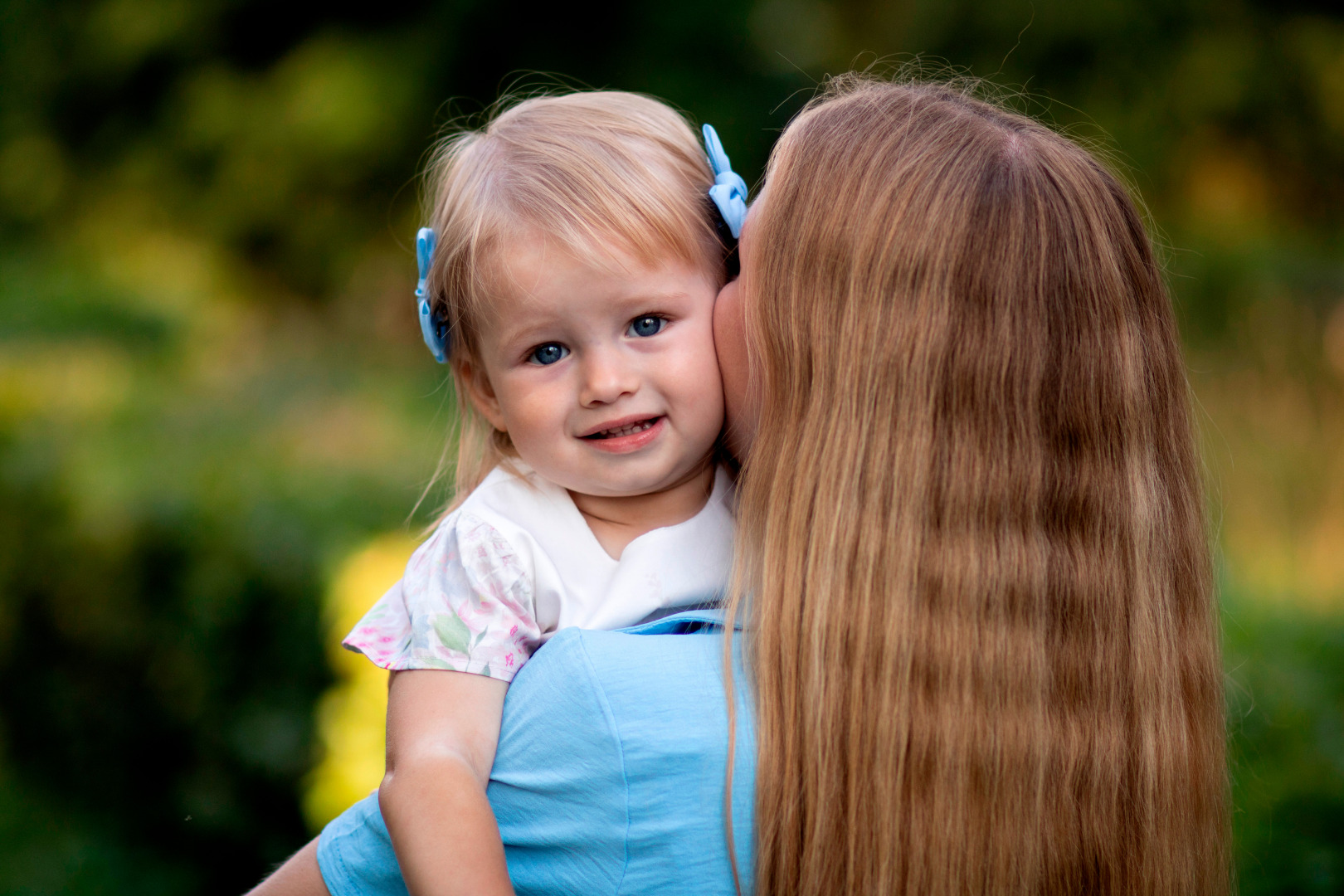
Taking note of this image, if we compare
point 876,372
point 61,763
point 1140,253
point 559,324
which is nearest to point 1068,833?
point 876,372

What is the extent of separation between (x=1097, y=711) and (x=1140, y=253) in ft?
1.98

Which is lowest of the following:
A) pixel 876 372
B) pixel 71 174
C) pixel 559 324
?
pixel 876 372

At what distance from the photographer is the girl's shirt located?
154 centimetres

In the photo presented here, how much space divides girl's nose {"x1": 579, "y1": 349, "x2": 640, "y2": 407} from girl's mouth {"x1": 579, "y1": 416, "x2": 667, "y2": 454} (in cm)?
6

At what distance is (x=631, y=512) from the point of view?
1.74m

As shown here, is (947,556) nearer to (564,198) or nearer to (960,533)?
(960,533)

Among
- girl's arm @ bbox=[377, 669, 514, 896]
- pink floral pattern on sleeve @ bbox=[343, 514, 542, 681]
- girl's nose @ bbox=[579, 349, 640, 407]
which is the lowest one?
girl's arm @ bbox=[377, 669, 514, 896]

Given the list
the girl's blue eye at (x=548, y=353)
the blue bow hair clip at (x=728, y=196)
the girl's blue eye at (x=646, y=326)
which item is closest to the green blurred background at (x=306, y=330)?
the blue bow hair clip at (x=728, y=196)

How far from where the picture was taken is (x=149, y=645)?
4.07m

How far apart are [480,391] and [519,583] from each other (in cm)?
41

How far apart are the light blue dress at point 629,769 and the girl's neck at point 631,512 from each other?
32cm

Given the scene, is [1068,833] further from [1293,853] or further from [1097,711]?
[1293,853]

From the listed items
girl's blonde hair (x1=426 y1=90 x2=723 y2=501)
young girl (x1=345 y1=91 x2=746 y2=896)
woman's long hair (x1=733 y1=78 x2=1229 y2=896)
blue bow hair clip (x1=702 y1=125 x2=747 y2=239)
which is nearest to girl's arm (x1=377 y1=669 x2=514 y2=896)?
young girl (x1=345 y1=91 x2=746 y2=896)

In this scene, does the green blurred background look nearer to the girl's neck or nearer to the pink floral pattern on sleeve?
the girl's neck
